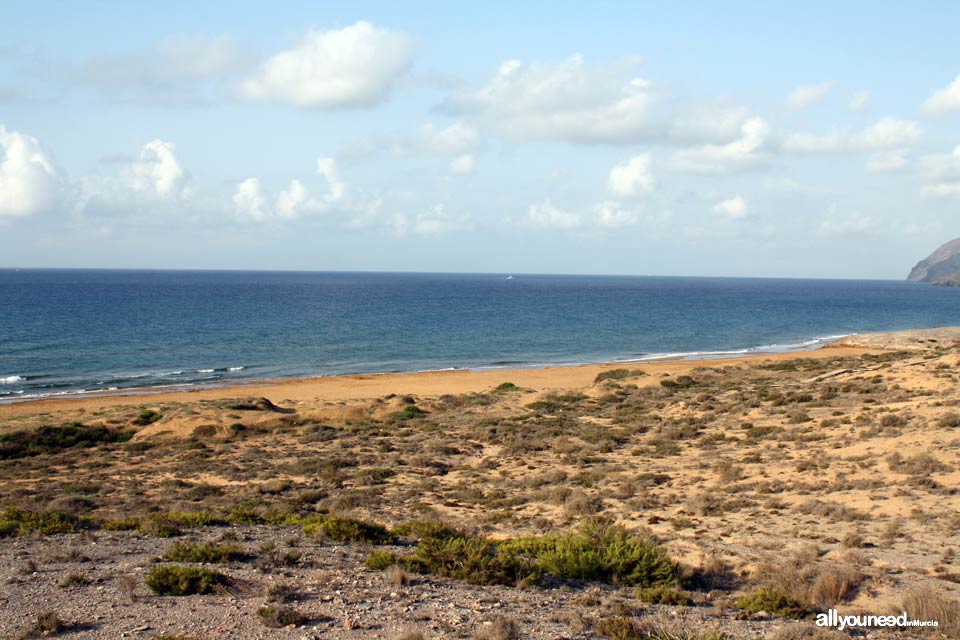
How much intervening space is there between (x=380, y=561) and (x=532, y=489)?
29.6 feet

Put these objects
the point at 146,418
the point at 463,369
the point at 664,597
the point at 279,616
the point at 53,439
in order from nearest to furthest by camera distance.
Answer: the point at 279,616
the point at 664,597
the point at 53,439
the point at 146,418
the point at 463,369

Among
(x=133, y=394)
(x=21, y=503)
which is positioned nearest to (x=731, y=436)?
(x=21, y=503)

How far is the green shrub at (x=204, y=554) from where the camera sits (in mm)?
10797

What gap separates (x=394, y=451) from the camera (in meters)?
25.1

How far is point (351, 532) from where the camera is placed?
1260 centimetres

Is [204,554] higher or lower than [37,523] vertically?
higher

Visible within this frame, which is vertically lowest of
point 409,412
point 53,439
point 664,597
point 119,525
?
point 53,439

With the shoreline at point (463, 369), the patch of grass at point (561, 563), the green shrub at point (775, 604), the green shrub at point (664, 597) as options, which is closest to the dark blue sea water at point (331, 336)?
the shoreline at point (463, 369)

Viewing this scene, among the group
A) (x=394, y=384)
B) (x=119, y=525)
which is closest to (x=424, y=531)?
(x=119, y=525)

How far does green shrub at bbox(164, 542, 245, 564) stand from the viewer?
10797 mm

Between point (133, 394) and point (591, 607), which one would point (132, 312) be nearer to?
point (133, 394)

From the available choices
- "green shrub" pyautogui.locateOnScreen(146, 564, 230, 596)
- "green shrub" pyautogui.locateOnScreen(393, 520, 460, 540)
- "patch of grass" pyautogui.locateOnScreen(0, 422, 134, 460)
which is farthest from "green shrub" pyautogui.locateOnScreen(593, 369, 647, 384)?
"green shrub" pyautogui.locateOnScreen(146, 564, 230, 596)

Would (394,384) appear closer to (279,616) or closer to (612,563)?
(612,563)

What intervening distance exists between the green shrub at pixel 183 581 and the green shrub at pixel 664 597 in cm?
574
